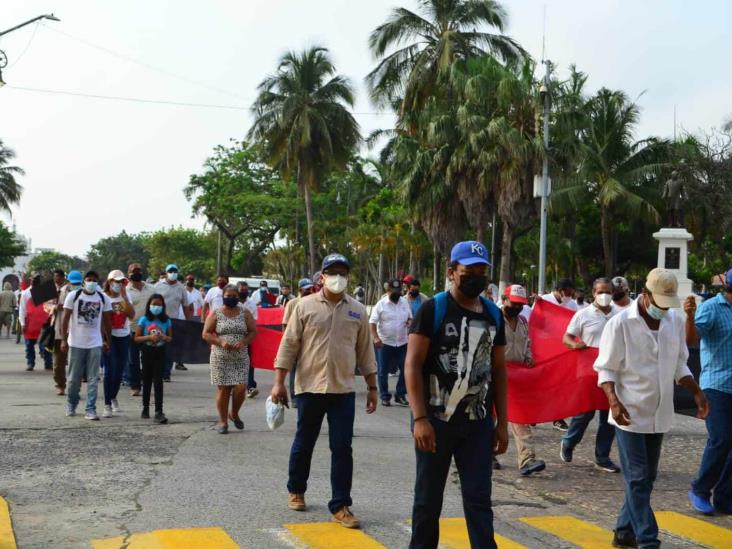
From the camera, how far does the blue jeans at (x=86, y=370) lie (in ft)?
38.0

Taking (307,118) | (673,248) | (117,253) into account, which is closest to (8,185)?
(307,118)

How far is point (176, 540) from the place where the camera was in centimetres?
628

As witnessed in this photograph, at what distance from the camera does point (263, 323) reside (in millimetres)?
18188

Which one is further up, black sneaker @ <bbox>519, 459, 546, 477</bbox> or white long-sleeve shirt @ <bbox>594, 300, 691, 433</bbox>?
white long-sleeve shirt @ <bbox>594, 300, 691, 433</bbox>

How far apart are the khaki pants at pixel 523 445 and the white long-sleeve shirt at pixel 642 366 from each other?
2.67 meters

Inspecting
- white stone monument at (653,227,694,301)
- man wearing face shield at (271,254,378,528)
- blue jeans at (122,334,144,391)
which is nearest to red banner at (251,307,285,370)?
blue jeans at (122,334,144,391)

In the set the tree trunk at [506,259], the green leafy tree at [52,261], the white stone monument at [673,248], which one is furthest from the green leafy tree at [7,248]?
the green leafy tree at [52,261]

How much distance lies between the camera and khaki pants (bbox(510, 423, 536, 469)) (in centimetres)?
902

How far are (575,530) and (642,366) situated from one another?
1.43 meters

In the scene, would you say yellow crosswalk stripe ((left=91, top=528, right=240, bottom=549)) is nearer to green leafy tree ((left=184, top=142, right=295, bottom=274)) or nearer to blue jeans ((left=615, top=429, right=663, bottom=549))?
blue jeans ((left=615, top=429, right=663, bottom=549))

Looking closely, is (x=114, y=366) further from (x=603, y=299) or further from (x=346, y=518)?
(x=346, y=518)

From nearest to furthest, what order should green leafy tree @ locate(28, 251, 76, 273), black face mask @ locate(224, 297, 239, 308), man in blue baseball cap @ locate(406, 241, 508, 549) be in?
man in blue baseball cap @ locate(406, 241, 508, 549), black face mask @ locate(224, 297, 239, 308), green leafy tree @ locate(28, 251, 76, 273)

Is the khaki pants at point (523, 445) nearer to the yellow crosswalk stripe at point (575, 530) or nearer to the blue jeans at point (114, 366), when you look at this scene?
the yellow crosswalk stripe at point (575, 530)

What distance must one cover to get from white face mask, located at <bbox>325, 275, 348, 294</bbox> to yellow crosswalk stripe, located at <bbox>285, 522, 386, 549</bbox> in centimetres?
170
